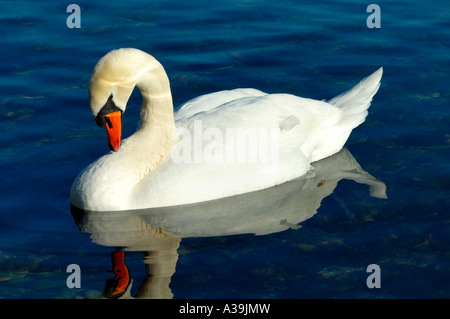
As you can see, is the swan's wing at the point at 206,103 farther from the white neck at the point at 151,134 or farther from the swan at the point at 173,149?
the white neck at the point at 151,134

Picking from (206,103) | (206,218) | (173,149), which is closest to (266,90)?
(206,103)

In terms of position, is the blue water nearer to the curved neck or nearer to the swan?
the swan

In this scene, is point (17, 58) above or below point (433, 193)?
above

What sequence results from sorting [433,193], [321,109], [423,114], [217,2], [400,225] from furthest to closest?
[217,2] → [423,114] → [321,109] → [433,193] → [400,225]

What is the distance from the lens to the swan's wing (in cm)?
888

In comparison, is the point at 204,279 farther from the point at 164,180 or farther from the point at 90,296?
the point at 164,180

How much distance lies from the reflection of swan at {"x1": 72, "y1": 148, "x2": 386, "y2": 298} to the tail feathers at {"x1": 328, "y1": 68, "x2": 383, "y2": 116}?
3.02 ft

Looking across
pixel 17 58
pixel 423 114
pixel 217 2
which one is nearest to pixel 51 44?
pixel 17 58

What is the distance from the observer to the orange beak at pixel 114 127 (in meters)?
7.78

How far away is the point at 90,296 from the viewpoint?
265 inches

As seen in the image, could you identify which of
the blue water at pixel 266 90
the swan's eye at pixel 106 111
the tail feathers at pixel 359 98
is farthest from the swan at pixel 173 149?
the tail feathers at pixel 359 98

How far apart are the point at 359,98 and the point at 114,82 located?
10.7 feet

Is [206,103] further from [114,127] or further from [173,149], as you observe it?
[114,127]

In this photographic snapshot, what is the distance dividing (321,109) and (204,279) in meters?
3.06
